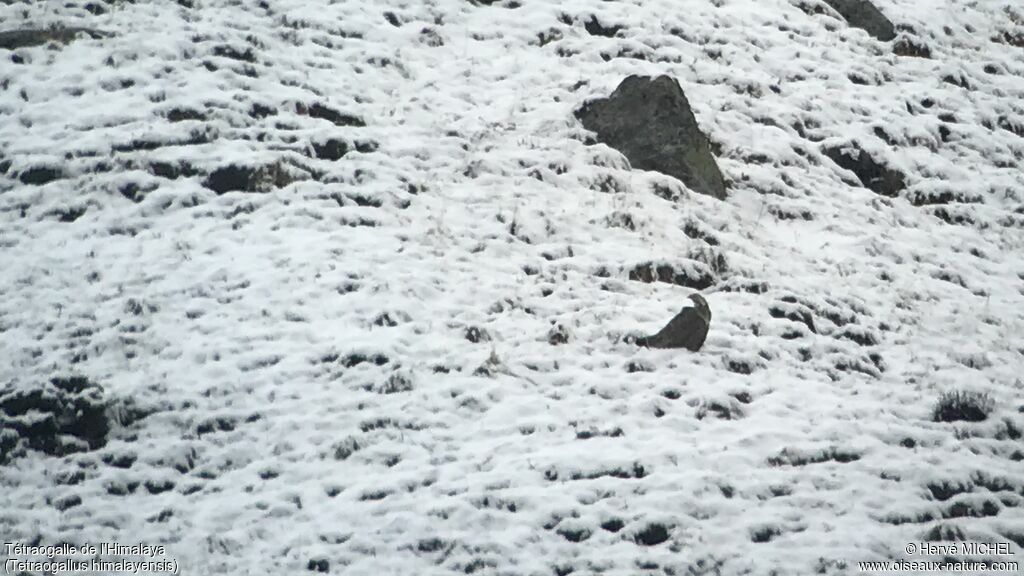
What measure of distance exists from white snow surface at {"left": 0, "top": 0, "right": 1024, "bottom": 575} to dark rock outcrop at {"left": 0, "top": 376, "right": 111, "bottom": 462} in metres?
0.16

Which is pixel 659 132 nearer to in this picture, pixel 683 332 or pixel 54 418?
pixel 683 332

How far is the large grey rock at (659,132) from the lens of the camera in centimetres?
1062

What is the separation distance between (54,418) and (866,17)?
13831 mm

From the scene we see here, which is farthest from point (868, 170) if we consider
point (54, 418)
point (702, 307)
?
point (54, 418)

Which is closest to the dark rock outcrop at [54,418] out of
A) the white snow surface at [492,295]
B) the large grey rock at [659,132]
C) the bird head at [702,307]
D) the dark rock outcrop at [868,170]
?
the white snow surface at [492,295]

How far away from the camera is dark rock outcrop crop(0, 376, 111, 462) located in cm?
681

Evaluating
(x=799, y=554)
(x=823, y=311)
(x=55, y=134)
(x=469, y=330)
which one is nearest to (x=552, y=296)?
(x=469, y=330)

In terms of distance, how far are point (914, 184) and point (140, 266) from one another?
970cm

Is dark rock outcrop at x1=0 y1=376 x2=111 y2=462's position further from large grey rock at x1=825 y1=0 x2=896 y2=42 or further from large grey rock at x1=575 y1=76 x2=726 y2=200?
large grey rock at x1=825 y1=0 x2=896 y2=42

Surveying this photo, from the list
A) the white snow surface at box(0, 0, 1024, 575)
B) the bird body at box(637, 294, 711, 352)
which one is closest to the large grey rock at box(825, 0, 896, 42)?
the white snow surface at box(0, 0, 1024, 575)

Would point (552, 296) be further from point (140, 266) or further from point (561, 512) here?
point (140, 266)

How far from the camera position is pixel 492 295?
8.66 m

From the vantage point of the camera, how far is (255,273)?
8531mm

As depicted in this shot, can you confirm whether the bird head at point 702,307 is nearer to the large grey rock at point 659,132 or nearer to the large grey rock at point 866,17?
the large grey rock at point 659,132
